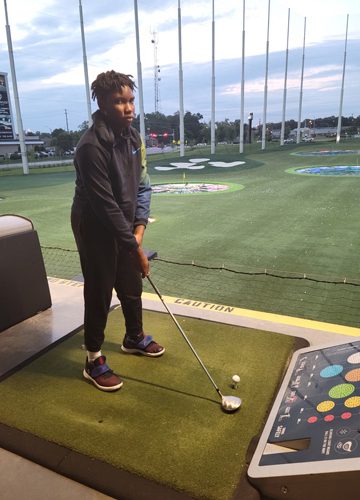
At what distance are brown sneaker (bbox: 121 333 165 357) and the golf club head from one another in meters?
0.59

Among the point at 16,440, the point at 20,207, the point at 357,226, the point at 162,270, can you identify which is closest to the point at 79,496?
the point at 16,440

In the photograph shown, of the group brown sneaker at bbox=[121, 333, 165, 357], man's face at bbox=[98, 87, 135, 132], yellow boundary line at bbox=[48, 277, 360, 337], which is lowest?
yellow boundary line at bbox=[48, 277, 360, 337]

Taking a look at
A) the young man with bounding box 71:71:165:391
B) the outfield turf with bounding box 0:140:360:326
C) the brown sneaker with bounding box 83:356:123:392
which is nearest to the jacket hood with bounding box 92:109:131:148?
the young man with bounding box 71:71:165:391

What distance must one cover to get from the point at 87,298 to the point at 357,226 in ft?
20.8

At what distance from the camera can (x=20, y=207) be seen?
10.4 metres

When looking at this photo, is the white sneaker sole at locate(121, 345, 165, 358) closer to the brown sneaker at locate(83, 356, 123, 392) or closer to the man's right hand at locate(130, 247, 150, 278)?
the brown sneaker at locate(83, 356, 123, 392)

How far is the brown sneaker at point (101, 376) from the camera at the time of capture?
192 centimetres

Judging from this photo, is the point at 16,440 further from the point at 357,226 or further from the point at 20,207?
the point at 20,207

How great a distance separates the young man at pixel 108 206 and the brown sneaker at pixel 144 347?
0.91 feet

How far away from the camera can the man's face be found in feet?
5.65

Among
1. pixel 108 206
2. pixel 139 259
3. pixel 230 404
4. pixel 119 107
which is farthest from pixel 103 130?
pixel 230 404

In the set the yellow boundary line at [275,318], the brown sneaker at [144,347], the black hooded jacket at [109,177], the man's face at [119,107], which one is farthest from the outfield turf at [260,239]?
the man's face at [119,107]

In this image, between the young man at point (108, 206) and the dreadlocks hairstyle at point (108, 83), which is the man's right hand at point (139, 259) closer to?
the young man at point (108, 206)

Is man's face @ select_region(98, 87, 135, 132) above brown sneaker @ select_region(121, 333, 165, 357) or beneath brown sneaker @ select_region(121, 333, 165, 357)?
above
